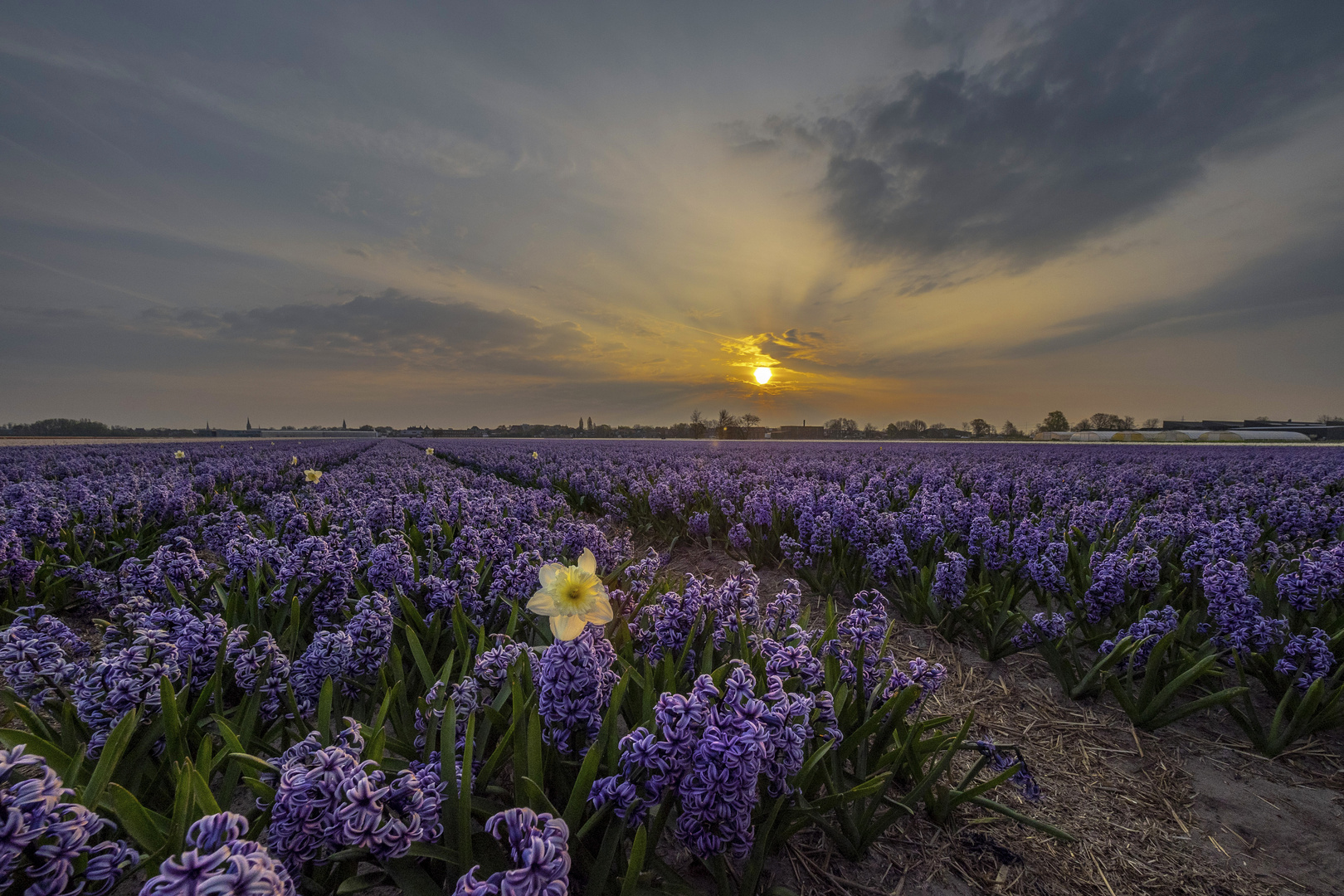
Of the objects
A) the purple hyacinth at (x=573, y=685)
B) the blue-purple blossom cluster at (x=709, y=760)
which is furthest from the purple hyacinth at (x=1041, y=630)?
the purple hyacinth at (x=573, y=685)

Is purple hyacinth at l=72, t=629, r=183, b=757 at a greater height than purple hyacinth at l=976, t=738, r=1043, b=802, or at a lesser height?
greater

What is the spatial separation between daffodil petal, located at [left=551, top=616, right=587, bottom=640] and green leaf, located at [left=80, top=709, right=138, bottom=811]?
1577 millimetres

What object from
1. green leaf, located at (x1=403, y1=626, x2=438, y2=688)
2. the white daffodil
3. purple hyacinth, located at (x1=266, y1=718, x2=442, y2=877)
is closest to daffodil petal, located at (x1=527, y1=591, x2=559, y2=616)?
the white daffodil

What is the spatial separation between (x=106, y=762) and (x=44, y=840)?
801 mm

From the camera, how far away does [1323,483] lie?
33.5 feet

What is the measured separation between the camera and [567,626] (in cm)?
182

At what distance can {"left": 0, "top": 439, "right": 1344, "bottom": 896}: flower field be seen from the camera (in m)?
1.55

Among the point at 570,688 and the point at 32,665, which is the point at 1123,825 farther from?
the point at 32,665

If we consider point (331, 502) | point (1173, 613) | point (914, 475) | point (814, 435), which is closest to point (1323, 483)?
point (914, 475)

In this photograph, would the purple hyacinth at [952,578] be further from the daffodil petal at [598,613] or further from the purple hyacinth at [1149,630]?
the daffodil petal at [598,613]

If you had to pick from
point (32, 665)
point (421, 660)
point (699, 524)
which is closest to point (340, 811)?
point (421, 660)

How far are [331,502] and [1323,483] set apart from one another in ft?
56.9

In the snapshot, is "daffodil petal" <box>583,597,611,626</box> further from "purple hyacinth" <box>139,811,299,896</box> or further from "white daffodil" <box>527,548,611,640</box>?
"purple hyacinth" <box>139,811,299,896</box>

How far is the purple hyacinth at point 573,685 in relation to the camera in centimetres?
190
